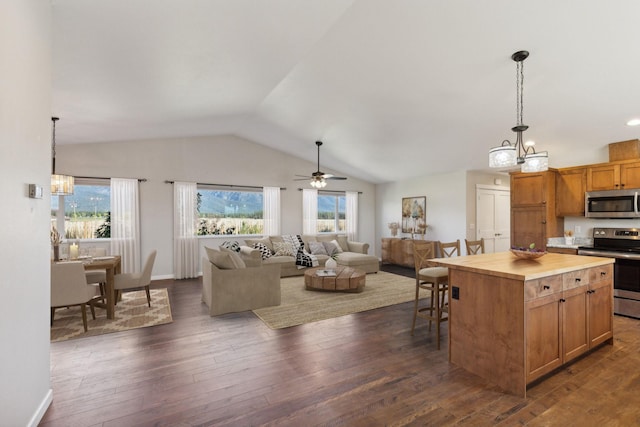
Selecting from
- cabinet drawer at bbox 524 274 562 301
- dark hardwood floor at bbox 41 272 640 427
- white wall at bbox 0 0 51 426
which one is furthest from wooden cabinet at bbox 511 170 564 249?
white wall at bbox 0 0 51 426

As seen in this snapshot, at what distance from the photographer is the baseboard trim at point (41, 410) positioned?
1.95 metres

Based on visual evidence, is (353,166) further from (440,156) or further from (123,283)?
(123,283)

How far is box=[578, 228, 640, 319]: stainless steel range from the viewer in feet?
13.2

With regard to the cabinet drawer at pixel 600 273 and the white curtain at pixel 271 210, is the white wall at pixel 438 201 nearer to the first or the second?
the white curtain at pixel 271 210

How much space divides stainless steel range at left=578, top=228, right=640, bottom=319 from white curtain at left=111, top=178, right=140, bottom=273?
800 cm

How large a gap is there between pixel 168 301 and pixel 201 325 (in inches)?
55.0

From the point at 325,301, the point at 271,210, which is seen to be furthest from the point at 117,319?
the point at 271,210

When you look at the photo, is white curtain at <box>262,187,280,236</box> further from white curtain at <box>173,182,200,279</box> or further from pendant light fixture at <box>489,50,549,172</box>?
pendant light fixture at <box>489,50,549,172</box>

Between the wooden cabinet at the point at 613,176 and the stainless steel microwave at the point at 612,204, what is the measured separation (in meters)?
0.08

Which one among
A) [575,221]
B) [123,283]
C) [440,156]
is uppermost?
[440,156]

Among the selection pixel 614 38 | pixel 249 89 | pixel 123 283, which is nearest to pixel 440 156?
pixel 614 38

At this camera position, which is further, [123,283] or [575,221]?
[575,221]

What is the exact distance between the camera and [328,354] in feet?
9.91

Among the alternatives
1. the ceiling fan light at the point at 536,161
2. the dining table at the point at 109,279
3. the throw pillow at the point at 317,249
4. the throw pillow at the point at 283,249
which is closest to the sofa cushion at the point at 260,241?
the throw pillow at the point at 283,249
